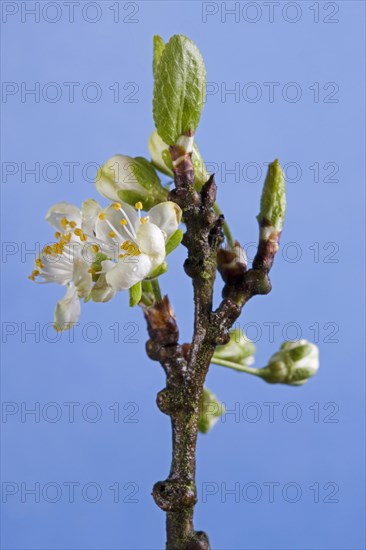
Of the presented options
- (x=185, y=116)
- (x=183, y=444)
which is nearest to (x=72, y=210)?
(x=185, y=116)

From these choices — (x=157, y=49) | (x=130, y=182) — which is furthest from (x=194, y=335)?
(x=157, y=49)

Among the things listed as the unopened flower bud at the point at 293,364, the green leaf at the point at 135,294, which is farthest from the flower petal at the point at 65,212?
the unopened flower bud at the point at 293,364

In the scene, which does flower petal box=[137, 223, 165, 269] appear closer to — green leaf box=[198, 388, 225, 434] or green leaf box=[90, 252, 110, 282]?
green leaf box=[90, 252, 110, 282]

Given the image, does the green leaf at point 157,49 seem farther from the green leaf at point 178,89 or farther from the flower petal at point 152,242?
the flower petal at point 152,242

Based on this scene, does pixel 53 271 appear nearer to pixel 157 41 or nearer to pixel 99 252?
pixel 99 252

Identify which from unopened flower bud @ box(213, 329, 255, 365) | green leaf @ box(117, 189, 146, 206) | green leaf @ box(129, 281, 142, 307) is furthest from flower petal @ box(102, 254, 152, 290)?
unopened flower bud @ box(213, 329, 255, 365)

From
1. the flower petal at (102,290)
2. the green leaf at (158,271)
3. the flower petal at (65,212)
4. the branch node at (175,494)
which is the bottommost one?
the branch node at (175,494)

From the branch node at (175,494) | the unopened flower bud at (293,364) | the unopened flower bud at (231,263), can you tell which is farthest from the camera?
the unopened flower bud at (293,364)
